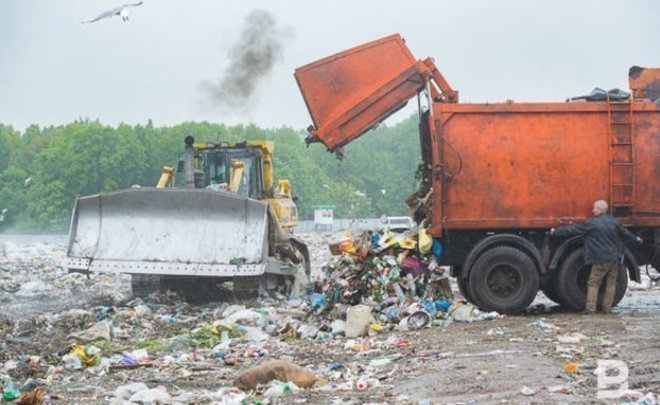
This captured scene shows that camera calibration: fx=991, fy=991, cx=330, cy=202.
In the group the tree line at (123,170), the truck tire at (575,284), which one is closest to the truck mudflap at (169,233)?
the truck tire at (575,284)

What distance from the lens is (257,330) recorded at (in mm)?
10922

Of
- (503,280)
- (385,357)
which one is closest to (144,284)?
(503,280)

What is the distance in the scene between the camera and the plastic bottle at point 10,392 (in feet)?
22.9

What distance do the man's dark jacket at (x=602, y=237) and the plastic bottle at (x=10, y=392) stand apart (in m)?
6.07

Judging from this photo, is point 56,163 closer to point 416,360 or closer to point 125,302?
point 125,302

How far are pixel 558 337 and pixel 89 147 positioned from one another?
5772 cm

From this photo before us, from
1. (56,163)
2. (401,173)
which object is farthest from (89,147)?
(401,173)

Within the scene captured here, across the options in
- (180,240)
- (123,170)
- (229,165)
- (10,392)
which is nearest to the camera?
(10,392)

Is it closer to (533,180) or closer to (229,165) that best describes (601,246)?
(533,180)

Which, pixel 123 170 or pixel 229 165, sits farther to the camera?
pixel 123 170

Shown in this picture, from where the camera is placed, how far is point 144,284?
548 inches

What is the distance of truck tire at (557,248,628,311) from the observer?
11023 millimetres

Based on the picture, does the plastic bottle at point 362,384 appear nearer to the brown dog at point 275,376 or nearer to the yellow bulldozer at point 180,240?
the brown dog at point 275,376

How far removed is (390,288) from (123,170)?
53204mm
